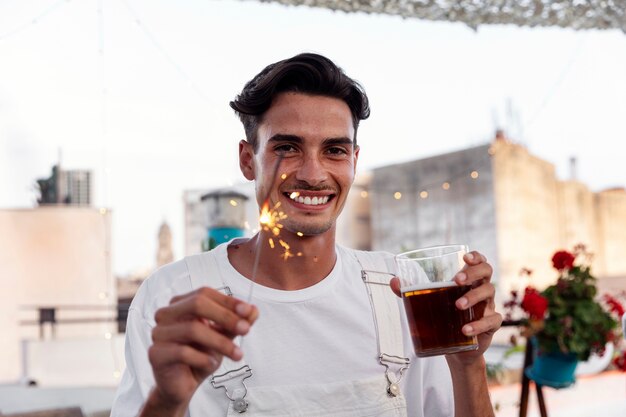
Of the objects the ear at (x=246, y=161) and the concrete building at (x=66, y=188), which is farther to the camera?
the concrete building at (x=66, y=188)

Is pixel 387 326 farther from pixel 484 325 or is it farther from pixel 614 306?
pixel 614 306

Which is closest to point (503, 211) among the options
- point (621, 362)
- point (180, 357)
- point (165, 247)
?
point (165, 247)

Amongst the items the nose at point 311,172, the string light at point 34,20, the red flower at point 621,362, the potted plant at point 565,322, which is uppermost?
the string light at point 34,20

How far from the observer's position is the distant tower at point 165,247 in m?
9.77

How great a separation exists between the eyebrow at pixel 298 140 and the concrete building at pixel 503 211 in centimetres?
1309

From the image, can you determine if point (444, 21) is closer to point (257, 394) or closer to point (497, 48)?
point (257, 394)

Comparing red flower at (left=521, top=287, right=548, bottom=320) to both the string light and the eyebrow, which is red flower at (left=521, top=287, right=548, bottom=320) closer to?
the eyebrow

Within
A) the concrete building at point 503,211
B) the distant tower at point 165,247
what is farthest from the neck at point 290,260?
the concrete building at point 503,211

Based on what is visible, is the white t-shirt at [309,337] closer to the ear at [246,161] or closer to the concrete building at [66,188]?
the ear at [246,161]

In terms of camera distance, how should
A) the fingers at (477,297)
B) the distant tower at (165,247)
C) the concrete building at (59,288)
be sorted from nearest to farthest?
the fingers at (477,297)
the concrete building at (59,288)
the distant tower at (165,247)

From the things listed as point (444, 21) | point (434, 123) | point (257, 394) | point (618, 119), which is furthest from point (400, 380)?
point (434, 123)

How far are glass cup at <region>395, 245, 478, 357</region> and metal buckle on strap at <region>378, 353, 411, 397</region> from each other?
246 mm

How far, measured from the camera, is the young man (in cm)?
132

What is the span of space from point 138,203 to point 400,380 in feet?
25.1
